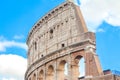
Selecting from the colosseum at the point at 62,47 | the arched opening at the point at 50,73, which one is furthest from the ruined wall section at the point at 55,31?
the arched opening at the point at 50,73

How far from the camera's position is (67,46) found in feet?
110

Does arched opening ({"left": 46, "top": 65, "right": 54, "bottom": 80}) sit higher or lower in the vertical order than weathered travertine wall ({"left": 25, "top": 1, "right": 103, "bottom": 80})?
lower

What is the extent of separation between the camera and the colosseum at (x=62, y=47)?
100ft

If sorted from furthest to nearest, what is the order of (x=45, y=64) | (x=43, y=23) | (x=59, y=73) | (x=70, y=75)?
(x=43, y=23) → (x=45, y=64) → (x=59, y=73) → (x=70, y=75)

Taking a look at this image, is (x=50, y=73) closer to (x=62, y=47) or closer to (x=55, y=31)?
(x=62, y=47)

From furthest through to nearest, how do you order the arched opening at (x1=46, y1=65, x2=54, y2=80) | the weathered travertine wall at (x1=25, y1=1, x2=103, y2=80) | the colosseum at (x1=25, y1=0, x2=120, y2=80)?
1. the arched opening at (x1=46, y1=65, x2=54, y2=80)
2. the weathered travertine wall at (x1=25, y1=1, x2=103, y2=80)
3. the colosseum at (x1=25, y1=0, x2=120, y2=80)

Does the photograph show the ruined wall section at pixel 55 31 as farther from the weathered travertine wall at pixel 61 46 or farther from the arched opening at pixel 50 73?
the arched opening at pixel 50 73

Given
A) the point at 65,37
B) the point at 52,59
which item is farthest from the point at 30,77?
the point at 65,37

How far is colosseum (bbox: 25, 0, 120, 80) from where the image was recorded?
100 ft

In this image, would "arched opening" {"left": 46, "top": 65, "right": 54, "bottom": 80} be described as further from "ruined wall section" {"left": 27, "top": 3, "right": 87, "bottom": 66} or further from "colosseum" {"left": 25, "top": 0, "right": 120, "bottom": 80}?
"ruined wall section" {"left": 27, "top": 3, "right": 87, "bottom": 66}

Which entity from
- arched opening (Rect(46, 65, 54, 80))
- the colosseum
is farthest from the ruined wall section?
arched opening (Rect(46, 65, 54, 80))

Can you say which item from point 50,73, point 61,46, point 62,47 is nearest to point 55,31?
point 61,46

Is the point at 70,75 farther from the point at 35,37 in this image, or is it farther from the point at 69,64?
the point at 35,37

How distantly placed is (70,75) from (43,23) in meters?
10.5
